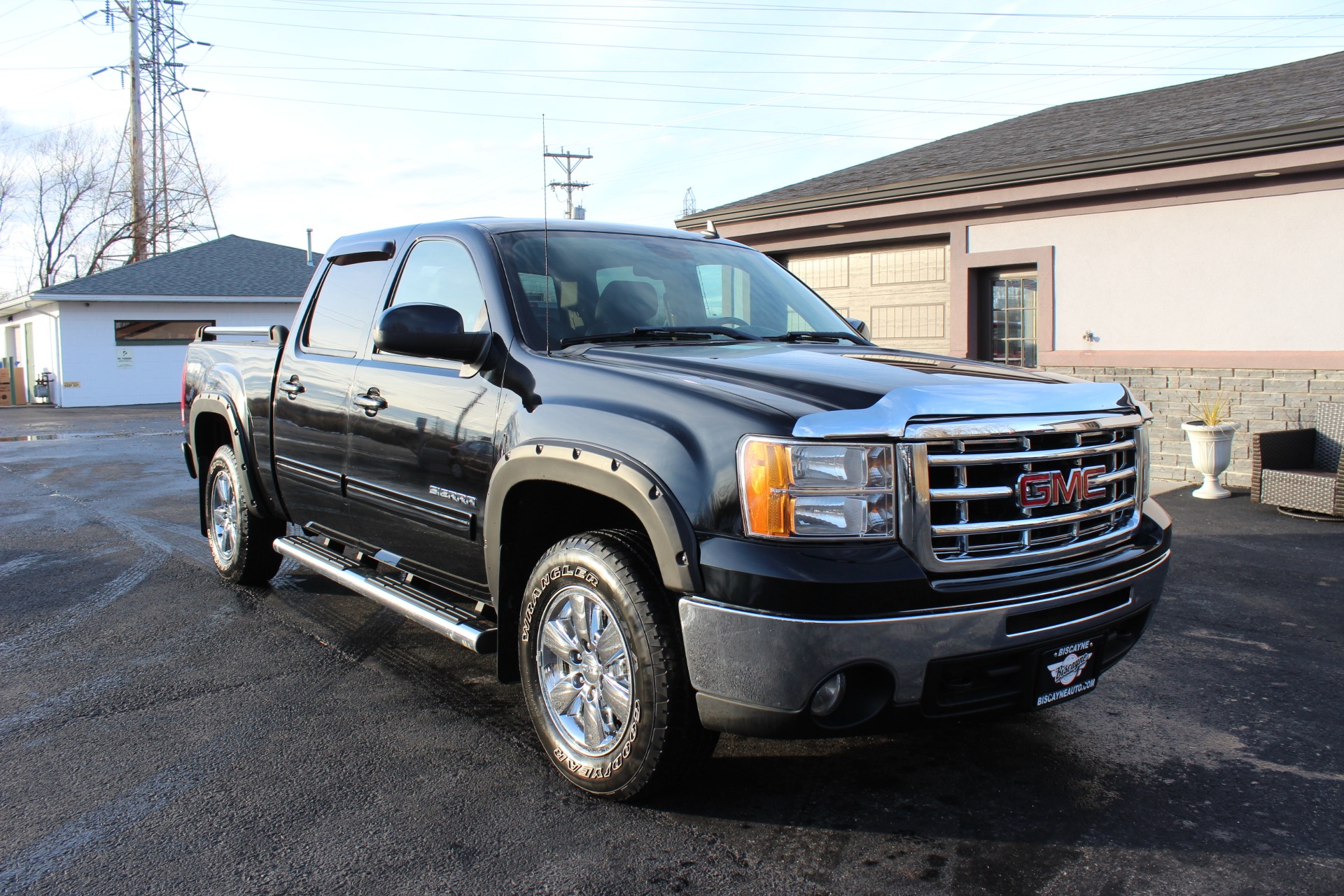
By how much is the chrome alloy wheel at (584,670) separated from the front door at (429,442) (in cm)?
51

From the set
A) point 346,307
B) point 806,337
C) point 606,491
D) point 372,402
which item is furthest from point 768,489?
→ point 346,307

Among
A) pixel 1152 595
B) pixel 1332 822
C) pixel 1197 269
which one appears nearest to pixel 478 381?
pixel 1152 595

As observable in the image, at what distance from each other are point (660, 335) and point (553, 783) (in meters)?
1.69

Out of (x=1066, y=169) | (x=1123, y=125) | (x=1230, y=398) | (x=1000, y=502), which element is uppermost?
(x=1123, y=125)

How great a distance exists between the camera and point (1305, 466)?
30.4 ft

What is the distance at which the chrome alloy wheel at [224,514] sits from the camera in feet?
19.8

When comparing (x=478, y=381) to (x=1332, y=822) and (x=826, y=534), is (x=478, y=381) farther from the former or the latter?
(x=1332, y=822)

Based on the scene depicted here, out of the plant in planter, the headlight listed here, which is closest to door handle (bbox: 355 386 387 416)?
the headlight

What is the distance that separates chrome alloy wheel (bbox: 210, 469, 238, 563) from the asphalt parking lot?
2.19 ft

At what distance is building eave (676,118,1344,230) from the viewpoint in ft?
30.8

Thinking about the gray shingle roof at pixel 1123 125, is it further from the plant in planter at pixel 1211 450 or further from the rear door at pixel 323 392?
the rear door at pixel 323 392

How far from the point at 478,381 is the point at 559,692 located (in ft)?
3.86

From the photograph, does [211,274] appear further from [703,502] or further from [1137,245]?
[703,502]

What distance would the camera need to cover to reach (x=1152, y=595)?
11.1 feet
